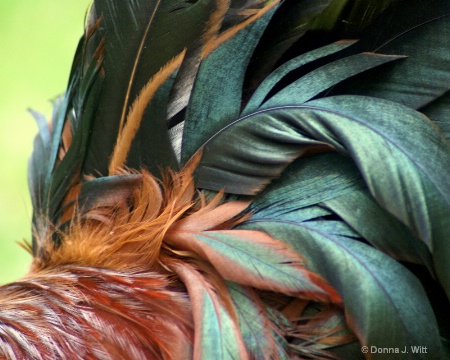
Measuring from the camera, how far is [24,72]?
Answer: 3326 millimetres

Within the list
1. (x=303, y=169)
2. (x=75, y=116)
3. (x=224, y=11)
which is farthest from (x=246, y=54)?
(x=75, y=116)

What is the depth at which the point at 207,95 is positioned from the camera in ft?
4.18

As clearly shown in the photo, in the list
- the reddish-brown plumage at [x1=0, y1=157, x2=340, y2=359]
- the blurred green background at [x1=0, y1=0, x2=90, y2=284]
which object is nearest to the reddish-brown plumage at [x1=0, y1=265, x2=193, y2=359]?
the reddish-brown plumage at [x1=0, y1=157, x2=340, y2=359]

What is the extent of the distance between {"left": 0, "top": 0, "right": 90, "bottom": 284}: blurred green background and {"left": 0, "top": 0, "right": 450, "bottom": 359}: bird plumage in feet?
5.93

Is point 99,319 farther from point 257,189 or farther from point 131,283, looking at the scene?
point 257,189

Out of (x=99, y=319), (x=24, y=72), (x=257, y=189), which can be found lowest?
(x=99, y=319)

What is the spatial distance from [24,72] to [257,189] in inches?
95.2

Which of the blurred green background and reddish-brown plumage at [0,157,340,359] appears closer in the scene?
reddish-brown plumage at [0,157,340,359]

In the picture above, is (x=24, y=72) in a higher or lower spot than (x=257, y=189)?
higher

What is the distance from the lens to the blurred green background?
3094 millimetres

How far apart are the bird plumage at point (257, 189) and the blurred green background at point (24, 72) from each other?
181cm

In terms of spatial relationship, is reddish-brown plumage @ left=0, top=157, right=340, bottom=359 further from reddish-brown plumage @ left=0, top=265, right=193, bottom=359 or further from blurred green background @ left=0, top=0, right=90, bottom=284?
blurred green background @ left=0, top=0, right=90, bottom=284

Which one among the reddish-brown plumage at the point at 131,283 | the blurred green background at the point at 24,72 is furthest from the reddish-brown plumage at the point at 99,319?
the blurred green background at the point at 24,72

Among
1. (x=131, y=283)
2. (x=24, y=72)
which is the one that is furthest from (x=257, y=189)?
(x=24, y=72)
